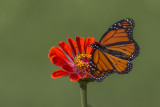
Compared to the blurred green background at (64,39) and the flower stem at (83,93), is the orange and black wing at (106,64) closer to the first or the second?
the flower stem at (83,93)

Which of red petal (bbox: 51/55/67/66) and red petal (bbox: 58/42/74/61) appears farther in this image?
red petal (bbox: 58/42/74/61)

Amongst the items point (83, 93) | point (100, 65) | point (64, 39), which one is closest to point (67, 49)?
point (100, 65)

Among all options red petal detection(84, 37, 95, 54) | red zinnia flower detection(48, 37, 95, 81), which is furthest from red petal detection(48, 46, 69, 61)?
red petal detection(84, 37, 95, 54)

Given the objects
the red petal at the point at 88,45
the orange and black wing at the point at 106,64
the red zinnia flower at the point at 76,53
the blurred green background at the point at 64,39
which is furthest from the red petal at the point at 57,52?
the blurred green background at the point at 64,39

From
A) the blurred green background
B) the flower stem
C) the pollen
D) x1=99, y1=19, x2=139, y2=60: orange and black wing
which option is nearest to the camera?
the flower stem

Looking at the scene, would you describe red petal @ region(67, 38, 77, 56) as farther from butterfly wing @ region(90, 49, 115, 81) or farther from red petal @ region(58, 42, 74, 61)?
butterfly wing @ region(90, 49, 115, 81)

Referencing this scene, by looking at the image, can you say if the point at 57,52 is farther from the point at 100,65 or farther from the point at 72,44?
the point at 100,65

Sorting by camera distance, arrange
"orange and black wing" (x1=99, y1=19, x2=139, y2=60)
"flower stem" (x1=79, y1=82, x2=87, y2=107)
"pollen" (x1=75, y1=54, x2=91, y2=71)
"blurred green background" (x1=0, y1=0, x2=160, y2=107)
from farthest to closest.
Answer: "blurred green background" (x1=0, y1=0, x2=160, y2=107)
"pollen" (x1=75, y1=54, x2=91, y2=71)
"orange and black wing" (x1=99, y1=19, x2=139, y2=60)
"flower stem" (x1=79, y1=82, x2=87, y2=107)
